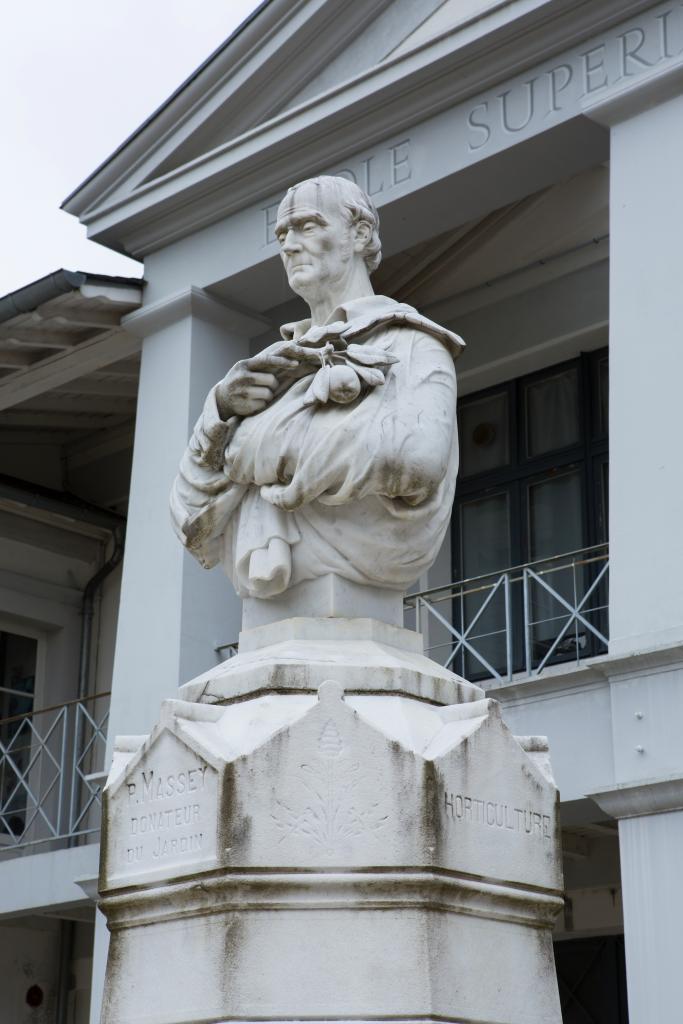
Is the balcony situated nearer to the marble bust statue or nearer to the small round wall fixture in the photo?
the small round wall fixture

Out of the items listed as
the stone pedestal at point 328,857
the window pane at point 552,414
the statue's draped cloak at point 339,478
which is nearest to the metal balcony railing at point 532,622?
the window pane at point 552,414

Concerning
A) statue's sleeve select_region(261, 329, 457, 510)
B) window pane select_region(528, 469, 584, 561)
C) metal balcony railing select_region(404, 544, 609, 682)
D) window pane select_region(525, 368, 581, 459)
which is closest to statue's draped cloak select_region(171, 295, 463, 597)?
statue's sleeve select_region(261, 329, 457, 510)

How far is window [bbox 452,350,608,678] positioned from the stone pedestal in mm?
7993

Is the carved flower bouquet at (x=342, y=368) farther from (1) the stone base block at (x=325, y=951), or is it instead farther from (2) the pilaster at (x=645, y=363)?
(2) the pilaster at (x=645, y=363)

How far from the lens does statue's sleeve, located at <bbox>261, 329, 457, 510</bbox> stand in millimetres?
4199

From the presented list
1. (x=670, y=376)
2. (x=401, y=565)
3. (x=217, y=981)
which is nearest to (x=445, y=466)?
(x=401, y=565)

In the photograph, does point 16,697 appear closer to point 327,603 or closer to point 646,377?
point 646,377

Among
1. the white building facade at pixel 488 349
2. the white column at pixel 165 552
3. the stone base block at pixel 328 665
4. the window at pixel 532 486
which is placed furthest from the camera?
the window at pixel 532 486

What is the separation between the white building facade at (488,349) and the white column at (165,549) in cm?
2

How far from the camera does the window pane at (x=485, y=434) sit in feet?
43.6

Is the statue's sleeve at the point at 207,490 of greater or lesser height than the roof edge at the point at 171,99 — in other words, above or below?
below

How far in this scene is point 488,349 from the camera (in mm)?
13258

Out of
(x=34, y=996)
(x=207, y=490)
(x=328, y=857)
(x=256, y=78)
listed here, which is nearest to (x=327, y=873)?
(x=328, y=857)

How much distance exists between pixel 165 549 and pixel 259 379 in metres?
7.33
